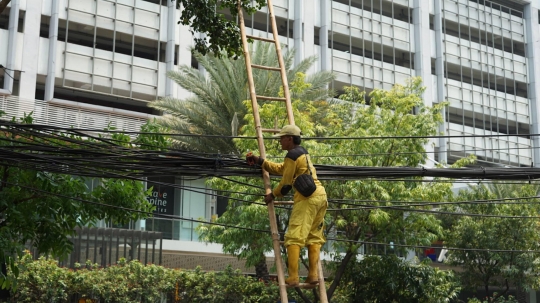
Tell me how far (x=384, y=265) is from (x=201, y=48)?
Answer: 10974 millimetres

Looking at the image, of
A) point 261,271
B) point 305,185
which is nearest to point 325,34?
point 261,271

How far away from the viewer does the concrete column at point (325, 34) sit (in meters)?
39.4

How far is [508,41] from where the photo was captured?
4772cm

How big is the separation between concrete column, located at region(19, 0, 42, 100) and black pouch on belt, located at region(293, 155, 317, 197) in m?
24.6

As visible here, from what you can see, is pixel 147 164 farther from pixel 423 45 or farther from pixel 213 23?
pixel 423 45

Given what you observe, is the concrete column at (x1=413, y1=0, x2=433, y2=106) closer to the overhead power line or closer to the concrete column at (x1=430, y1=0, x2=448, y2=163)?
the concrete column at (x1=430, y1=0, x2=448, y2=163)

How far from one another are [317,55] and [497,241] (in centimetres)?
1005

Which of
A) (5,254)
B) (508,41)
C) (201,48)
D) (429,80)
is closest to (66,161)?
(5,254)

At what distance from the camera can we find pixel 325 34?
39.9 m

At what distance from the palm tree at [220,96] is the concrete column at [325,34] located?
39.2ft

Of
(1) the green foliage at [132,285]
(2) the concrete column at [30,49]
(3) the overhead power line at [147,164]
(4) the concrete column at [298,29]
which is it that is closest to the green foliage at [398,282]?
(1) the green foliage at [132,285]

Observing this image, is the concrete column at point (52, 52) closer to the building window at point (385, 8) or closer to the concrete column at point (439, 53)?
the building window at point (385, 8)

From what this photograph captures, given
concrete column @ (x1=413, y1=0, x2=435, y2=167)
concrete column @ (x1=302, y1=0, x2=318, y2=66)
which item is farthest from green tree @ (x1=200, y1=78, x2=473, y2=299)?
concrete column @ (x1=413, y1=0, x2=435, y2=167)

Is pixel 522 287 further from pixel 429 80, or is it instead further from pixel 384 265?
pixel 429 80
